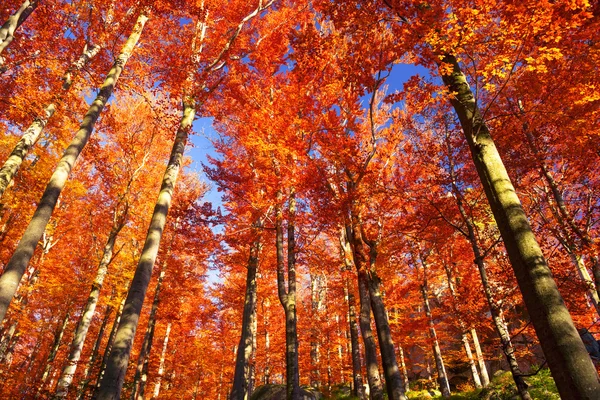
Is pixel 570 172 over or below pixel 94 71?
below

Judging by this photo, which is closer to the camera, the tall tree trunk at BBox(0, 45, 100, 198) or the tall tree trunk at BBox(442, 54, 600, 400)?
the tall tree trunk at BBox(442, 54, 600, 400)

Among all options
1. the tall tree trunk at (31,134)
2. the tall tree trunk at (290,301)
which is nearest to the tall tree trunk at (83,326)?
the tall tree trunk at (31,134)

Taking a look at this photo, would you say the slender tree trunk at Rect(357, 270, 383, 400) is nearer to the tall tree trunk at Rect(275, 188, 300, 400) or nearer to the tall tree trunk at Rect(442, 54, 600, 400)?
the tall tree trunk at Rect(275, 188, 300, 400)

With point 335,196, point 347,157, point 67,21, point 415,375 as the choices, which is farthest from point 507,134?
point 415,375

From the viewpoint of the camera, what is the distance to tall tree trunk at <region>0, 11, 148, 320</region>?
537 cm

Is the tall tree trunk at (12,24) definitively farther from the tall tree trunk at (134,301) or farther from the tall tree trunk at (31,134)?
the tall tree trunk at (134,301)

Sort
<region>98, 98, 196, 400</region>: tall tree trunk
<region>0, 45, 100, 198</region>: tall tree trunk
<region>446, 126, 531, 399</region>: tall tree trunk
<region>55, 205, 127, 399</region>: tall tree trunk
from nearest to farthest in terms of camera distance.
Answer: <region>98, 98, 196, 400</region>: tall tree trunk < <region>446, 126, 531, 399</region>: tall tree trunk < <region>0, 45, 100, 198</region>: tall tree trunk < <region>55, 205, 127, 399</region>: tall tree trunk

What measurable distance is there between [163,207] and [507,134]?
10.8m

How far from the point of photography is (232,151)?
15609mm

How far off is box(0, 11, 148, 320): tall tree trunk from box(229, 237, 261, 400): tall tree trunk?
7.62 m

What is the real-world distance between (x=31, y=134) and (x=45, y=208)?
354 centimetres

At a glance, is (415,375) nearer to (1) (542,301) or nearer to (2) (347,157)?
(2) (347,157)

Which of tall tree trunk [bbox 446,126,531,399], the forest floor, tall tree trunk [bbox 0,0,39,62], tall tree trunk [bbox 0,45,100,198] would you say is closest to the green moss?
the forest floor

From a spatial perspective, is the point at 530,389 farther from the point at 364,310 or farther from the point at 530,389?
the point at 364,310
